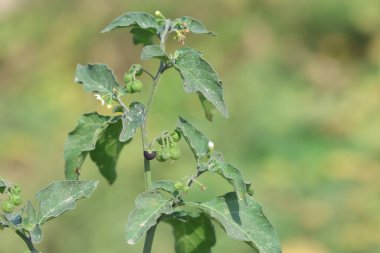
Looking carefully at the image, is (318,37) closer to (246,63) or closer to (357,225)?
(246,63)

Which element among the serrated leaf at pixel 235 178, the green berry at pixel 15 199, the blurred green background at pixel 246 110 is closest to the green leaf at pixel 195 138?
the serrated leaf at pixel 235 178

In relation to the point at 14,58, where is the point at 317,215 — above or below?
below

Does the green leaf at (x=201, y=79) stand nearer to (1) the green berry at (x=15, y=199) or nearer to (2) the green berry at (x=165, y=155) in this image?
(2) the green berry at (x=165, y=155)

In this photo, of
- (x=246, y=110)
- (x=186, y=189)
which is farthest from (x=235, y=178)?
(x=246, y=110)

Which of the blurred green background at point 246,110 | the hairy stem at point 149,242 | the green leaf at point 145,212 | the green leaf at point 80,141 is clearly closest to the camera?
the green leaf at point 145,212

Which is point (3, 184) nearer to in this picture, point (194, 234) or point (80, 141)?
point (80, 141)

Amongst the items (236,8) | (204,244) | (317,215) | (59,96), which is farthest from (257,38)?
(204,244)
